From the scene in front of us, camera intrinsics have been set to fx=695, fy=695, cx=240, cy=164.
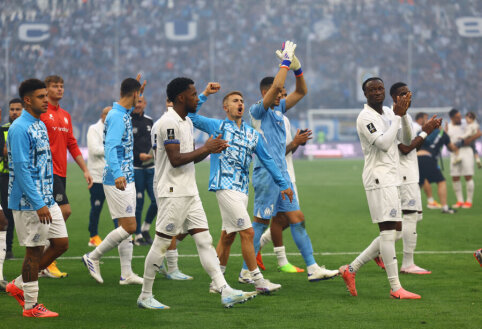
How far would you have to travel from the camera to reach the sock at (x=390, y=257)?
22.6ft

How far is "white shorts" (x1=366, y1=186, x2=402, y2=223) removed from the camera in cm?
692

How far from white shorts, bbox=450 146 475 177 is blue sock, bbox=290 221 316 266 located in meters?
10.1

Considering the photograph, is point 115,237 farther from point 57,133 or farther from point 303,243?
point 303,243

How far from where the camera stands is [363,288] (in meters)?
7.48

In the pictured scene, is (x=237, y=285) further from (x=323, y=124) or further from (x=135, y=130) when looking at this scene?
(x=323, y=124)

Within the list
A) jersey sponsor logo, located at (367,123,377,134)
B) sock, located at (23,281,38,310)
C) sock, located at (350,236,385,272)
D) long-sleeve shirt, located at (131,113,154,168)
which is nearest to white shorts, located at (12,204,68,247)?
sock, located at (23,281,38,310)

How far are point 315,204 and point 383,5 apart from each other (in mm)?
32189

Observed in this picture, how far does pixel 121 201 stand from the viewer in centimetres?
772

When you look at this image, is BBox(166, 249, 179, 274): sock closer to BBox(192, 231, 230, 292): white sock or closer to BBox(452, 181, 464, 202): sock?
BBox(192, 231, 230, 292): white sock

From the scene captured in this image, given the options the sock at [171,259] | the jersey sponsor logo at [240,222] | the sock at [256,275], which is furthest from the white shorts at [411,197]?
the sock at [171,259]

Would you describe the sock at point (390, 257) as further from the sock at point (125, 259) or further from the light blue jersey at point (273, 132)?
the sock at point (125, 259)

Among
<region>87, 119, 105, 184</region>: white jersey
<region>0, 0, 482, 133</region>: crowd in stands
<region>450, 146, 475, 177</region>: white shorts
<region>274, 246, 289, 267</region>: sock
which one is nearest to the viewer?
<region>274, 246, 289, 267</region>: sock

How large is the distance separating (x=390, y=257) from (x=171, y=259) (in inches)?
105

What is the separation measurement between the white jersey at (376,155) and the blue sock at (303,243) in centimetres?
115
